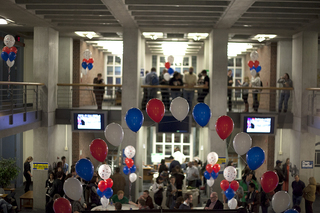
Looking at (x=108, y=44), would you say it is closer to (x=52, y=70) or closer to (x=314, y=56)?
(x=52, y=70)

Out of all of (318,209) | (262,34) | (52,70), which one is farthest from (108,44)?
(318,209)

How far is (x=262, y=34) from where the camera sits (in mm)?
12258

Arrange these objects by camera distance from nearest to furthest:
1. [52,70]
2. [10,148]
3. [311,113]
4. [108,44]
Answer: [311,113]
[52,70]
[10,148]
[108,44]

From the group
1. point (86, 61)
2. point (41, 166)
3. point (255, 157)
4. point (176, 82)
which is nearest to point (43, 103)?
point (41, 166)

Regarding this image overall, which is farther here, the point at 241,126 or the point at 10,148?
the point at 10,148

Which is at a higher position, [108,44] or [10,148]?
[108,44]

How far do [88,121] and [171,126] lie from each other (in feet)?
8.82

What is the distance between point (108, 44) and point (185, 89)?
5.53 metres

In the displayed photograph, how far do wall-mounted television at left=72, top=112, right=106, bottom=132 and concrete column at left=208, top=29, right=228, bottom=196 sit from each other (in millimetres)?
3565

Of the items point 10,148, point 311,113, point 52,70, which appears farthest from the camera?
point 10,148

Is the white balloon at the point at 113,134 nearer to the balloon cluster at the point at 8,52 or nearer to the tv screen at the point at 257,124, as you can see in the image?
the balloon cluster at the point at 8,52

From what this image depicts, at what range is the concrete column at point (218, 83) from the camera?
36.9 feet

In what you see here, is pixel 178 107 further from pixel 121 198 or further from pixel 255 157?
pixel 121 198

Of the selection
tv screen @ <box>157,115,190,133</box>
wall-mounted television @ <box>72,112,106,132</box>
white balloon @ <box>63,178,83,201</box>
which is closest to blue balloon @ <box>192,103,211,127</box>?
white balloon @ <box>63,178,83,201</box>
